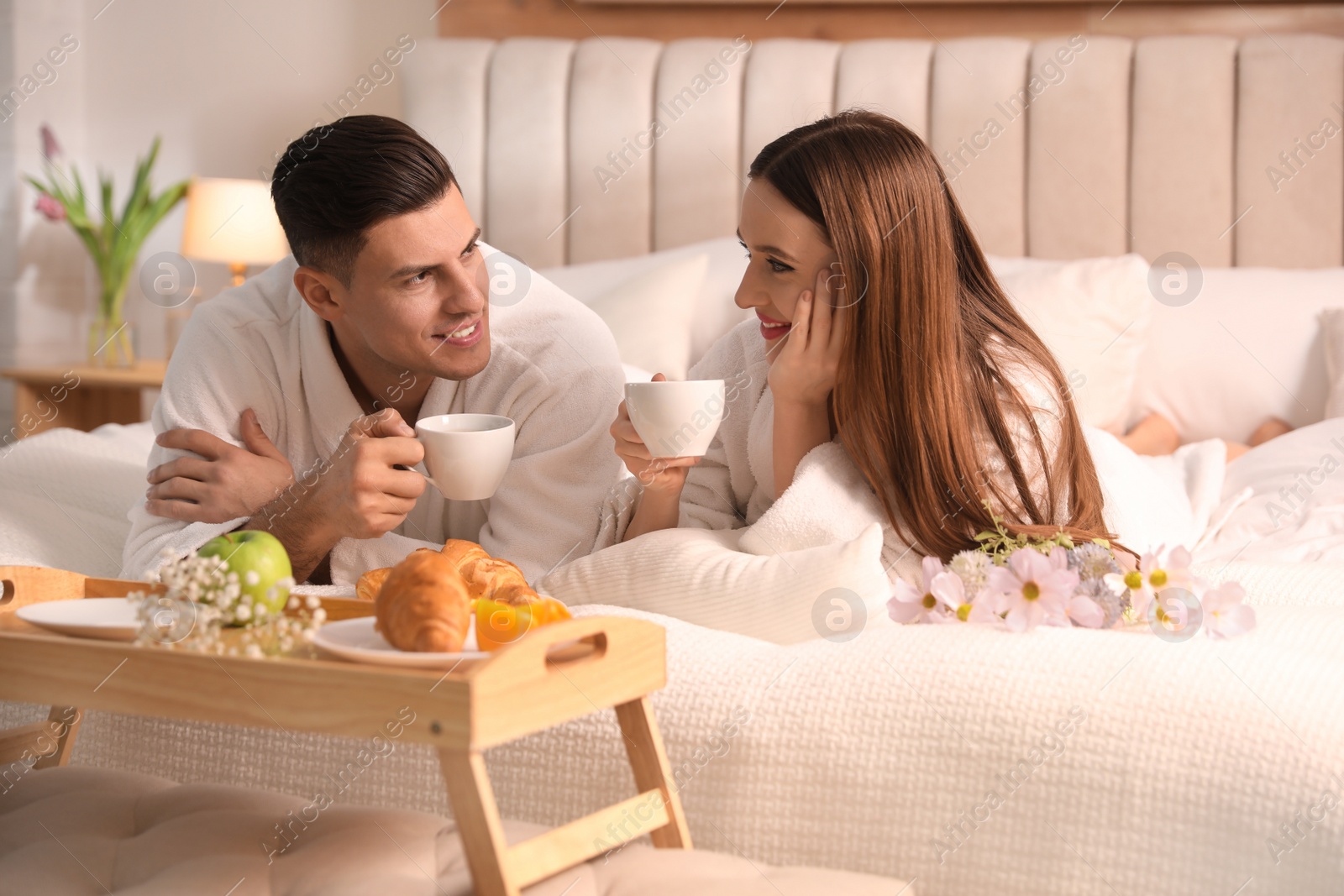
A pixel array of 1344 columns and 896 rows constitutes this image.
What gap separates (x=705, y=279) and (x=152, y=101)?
2158 mm

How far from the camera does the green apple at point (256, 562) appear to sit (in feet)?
3.43

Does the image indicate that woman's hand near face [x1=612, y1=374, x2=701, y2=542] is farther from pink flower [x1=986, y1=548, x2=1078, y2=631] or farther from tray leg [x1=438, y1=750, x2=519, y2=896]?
tray leg [x1=438, y1=750, x2=519, y2=896]

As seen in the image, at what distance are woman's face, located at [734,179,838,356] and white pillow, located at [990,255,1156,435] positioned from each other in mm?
814

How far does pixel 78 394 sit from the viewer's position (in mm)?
3529

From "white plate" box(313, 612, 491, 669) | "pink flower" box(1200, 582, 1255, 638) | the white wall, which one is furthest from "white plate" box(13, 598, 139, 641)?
the white wall

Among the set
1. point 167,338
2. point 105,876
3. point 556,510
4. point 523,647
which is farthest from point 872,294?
point 167,338

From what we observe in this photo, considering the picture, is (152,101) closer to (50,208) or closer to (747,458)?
(50,208)

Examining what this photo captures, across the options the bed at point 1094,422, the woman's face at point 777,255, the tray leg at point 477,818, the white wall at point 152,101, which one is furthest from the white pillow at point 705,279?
the tray leg at point 477,818

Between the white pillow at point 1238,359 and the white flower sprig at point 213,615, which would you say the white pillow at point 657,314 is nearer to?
the white pillow at point 1238,359

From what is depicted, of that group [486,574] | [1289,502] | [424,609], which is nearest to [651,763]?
[424,609]

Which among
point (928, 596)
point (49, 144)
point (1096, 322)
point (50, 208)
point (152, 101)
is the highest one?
point (152, 101)

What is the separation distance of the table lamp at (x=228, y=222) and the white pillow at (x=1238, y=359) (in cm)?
219

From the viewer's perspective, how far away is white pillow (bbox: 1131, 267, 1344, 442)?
2.23 meters

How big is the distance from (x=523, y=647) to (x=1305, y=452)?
5.06 ft
